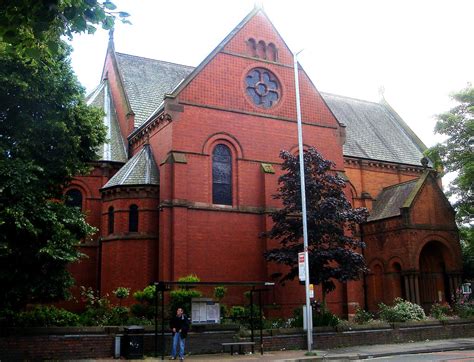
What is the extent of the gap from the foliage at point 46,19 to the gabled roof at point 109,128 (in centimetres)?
1988

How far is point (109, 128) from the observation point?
111 feet

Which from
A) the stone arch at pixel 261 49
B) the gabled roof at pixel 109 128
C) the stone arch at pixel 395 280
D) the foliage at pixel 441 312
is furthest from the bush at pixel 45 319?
the stone arch at pixel 395 280

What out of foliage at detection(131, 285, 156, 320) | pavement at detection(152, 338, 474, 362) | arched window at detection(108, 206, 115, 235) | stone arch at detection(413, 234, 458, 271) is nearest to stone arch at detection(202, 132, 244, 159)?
arched window at detection(108, 206, 115, 235)

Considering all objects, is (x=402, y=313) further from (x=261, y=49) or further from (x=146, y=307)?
(x=261, y=49)

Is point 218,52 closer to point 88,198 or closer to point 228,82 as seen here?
point 228,82

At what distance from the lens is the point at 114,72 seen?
36.4 metres

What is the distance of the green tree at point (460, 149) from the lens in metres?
31.2

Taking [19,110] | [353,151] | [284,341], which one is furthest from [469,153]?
[19,110]

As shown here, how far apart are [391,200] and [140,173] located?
17.3 m

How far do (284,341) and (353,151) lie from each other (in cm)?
2157

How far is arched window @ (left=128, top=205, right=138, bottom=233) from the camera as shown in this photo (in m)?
26.6

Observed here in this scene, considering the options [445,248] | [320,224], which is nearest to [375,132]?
[445,248]

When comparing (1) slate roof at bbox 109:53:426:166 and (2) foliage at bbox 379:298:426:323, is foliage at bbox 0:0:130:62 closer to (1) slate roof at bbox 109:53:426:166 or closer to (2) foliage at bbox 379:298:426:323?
(2) foliage at bbox 379:298:426:323

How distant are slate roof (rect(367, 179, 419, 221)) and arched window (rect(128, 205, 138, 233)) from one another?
15836 millimetres
